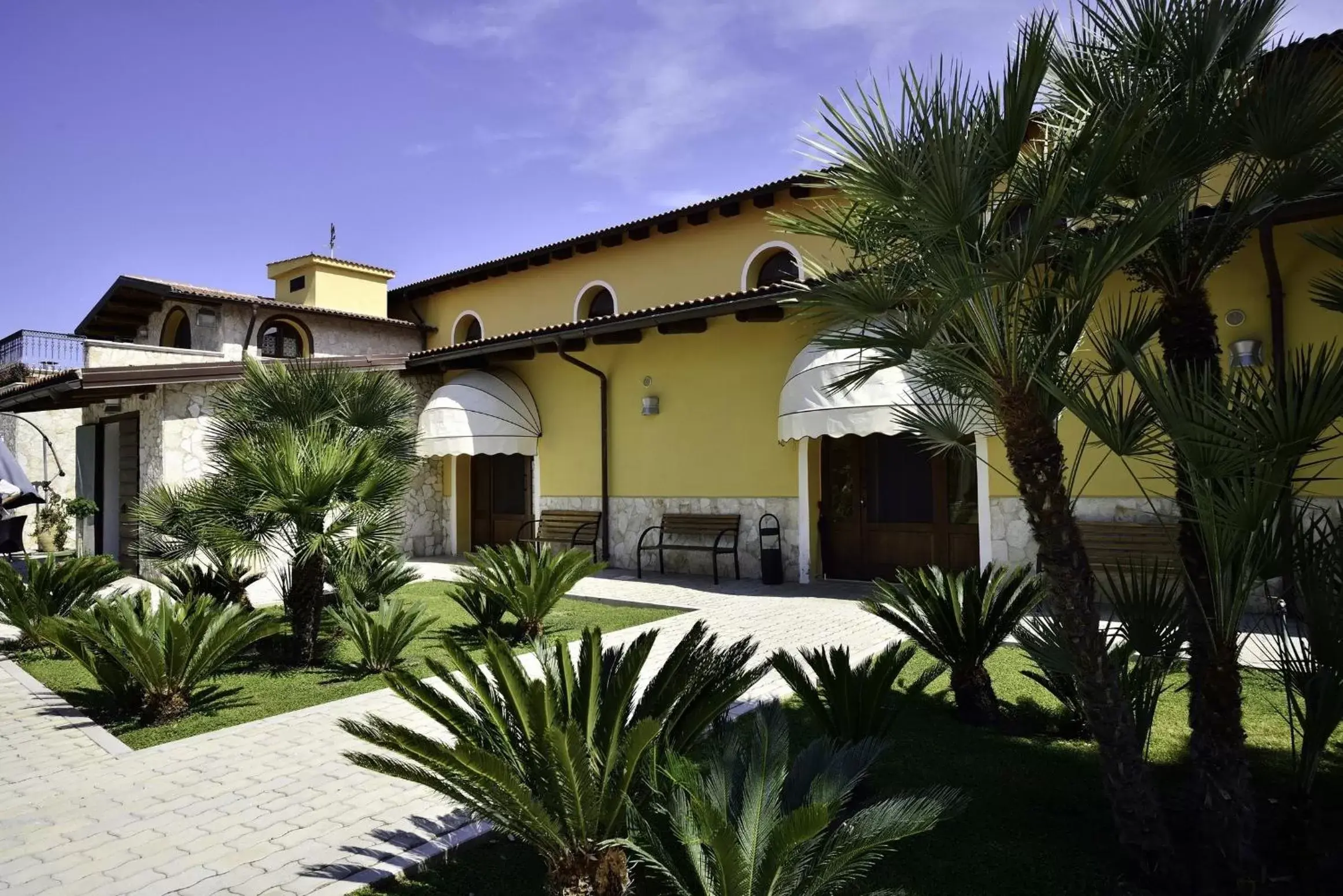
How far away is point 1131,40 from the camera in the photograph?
155 inches

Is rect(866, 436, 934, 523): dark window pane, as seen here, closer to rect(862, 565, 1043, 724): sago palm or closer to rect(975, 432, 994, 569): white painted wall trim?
rect(975, 432, 994, 569): white painted wall trim

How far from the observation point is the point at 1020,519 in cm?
1119

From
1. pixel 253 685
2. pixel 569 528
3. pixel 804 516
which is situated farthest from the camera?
pixel 569 528

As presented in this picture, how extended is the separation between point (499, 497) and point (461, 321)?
7.02 metres

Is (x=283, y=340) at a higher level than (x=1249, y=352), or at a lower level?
higher

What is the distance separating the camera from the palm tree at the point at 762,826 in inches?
104

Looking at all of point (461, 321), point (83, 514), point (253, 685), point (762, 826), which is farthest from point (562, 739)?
point (461, 321)

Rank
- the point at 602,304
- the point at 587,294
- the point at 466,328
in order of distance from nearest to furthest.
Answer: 1. the point at 602,304
2. the point at 587,294
3. the point at 466,328

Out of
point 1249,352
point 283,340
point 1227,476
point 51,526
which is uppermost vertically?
point 283,340

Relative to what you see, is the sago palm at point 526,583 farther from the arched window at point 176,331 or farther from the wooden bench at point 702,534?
the arched window at point 176,331

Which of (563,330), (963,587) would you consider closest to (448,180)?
(563,330)

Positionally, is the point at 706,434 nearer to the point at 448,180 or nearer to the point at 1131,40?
the point at 448,180

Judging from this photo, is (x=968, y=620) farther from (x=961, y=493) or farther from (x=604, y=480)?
(x=604, y=480)

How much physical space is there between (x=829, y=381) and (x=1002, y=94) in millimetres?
8348
